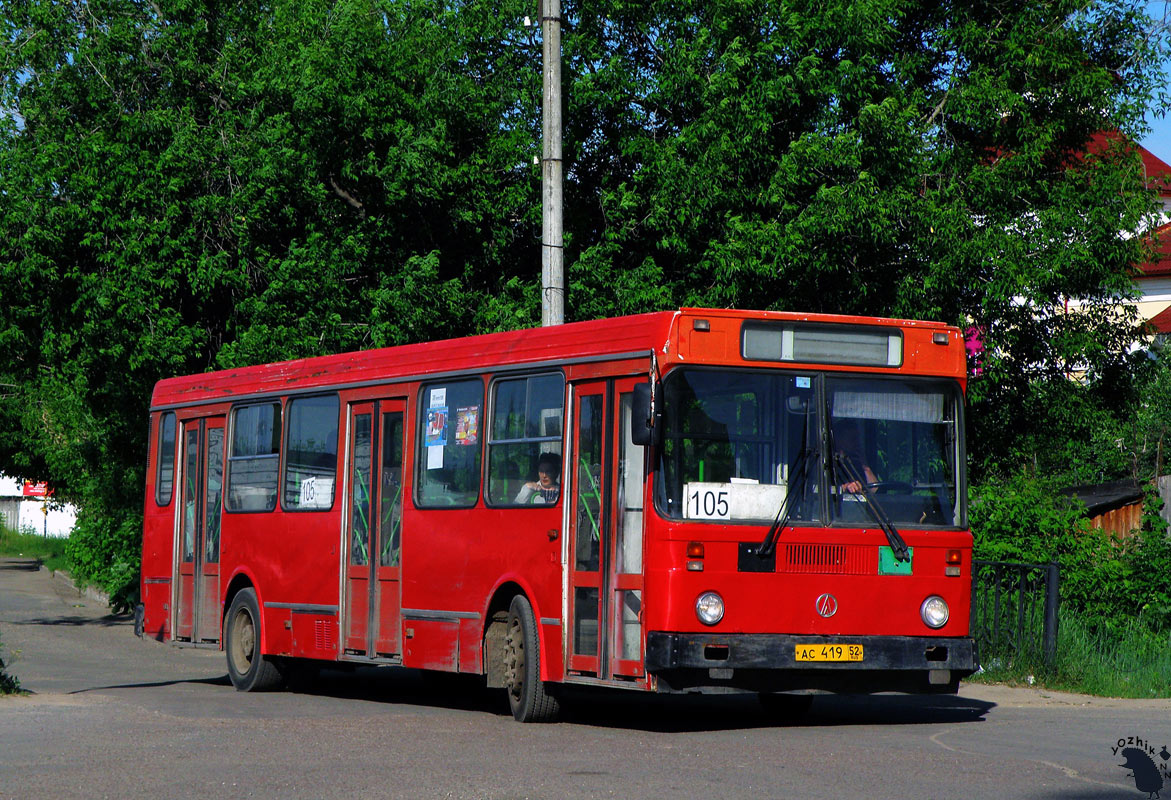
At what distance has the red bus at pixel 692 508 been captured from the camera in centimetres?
1111

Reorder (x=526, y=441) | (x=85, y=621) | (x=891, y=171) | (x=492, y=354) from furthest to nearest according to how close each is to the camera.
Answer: (x=85, y=621) < (x=891, y=171) < (x=492, y=354) < (x=526, y=441)

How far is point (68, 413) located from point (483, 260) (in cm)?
984

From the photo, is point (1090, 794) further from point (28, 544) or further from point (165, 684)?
point (28, 544)

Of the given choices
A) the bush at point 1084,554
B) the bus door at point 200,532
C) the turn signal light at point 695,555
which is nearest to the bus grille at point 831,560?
the turn signal light at point 695,555

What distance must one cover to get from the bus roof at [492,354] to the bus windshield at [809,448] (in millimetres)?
251

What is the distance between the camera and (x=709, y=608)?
11047mm

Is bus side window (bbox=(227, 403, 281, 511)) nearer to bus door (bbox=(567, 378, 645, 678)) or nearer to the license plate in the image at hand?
bus door (bbox=(567, 378, 645, 678))

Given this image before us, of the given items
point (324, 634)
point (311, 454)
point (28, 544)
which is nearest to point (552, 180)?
point (311, 454)

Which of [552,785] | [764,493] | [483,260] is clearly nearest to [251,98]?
[483,260]

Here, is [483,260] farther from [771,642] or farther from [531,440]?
[771,642]

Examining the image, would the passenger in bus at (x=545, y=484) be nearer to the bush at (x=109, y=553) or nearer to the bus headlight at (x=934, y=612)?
the bus headlight at (x=934, y=612)

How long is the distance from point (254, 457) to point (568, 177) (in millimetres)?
7772

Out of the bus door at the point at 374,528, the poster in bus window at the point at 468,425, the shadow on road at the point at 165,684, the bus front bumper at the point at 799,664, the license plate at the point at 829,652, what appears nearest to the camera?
the bus front bumper at the point at 799,664

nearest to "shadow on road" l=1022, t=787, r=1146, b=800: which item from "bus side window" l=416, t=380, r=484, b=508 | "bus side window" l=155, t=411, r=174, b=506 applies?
"bus side window" l=416, t=380, r=484, b=508
